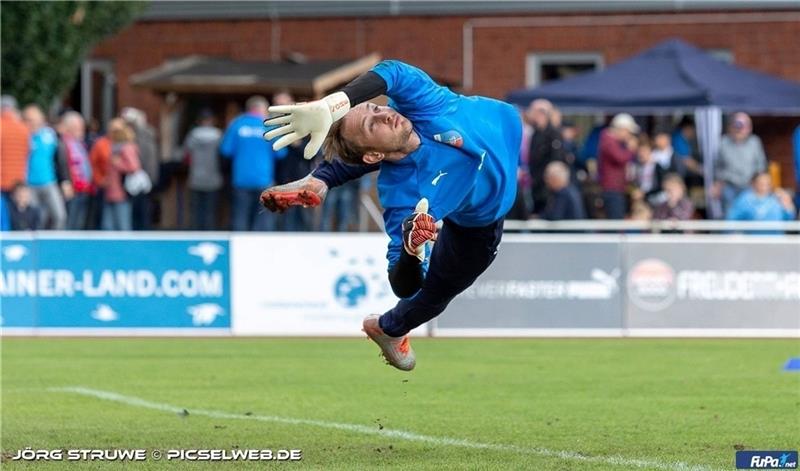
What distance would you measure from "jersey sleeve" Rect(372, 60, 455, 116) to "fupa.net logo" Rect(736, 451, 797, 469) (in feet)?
7.79

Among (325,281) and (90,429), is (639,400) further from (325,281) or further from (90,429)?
(325,281)

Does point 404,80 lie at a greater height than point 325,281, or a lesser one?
greater

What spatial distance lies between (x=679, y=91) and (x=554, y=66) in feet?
22.9

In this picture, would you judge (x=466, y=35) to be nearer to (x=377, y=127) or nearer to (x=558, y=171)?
(x=558, y=171)

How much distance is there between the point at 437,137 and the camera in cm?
862

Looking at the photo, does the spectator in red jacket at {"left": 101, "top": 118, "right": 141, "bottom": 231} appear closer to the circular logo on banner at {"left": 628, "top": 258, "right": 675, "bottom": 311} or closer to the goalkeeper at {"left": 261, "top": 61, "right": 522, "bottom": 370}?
the circular logo on banner at {"left": 628, "top": 258, "right": 675, "bottom": 311}

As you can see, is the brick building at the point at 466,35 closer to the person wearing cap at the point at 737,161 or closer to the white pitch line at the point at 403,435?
the person wearing cap at the point at 737,161

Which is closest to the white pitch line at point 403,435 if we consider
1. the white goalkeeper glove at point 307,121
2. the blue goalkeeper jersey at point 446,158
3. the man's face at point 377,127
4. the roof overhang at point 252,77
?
the blue goalkeeper jersey at point 446,158

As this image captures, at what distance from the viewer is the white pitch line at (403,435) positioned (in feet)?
28.4

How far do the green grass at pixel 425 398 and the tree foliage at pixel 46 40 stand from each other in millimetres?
9029

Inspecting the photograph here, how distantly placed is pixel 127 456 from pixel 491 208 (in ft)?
7.86

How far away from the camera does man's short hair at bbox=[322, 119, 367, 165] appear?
8648 mm

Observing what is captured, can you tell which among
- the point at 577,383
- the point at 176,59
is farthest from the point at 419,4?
the point at 577,383

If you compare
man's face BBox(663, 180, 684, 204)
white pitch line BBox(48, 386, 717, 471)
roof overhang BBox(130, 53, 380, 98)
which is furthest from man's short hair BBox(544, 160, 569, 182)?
white pitch line BBox(48, 386, 717, 471)
